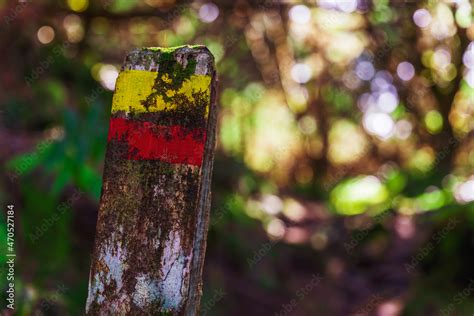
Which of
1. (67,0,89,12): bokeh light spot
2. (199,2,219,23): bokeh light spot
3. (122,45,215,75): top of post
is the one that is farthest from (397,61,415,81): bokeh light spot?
(122,45,215,75): top of post

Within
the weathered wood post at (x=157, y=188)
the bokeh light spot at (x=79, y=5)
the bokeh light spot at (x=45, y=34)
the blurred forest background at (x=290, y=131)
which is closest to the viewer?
the weathered wood post at (x=157, y=188)

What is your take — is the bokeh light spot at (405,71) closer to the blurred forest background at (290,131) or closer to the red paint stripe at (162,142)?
the blurred forest background at (290,131)

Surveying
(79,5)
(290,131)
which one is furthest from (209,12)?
(290,131)

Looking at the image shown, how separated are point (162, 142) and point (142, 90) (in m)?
0.13

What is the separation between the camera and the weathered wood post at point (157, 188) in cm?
144

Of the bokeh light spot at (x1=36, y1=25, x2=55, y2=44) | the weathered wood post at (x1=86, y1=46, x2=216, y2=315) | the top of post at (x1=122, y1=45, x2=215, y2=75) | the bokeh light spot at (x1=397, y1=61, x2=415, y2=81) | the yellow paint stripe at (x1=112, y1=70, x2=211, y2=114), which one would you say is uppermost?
the bokeh light spot at (x1=397, y1=61, x2=415, y2=81)

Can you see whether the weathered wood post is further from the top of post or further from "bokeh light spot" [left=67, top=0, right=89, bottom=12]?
"bokeh light spot" [left=67, top=0, right=89, bottom=12]

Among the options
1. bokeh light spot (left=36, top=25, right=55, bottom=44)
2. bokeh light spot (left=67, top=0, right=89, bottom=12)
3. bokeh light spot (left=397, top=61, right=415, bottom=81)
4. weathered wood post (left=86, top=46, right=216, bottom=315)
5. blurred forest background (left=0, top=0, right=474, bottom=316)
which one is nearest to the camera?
weathered wood post (left=86, top=46, right=216, bottom=315)

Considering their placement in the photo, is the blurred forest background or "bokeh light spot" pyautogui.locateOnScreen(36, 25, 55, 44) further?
"bokeh light spot" pyautogui.locateOnScreen(36, 25, 55, 44)

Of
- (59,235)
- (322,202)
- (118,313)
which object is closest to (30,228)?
(59,235)

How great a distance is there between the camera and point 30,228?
12.6 feet

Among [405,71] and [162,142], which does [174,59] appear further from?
[405,71]

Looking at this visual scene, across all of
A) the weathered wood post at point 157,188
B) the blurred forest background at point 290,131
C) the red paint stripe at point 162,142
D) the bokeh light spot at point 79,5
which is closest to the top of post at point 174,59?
the weathered wood post at point 157,188

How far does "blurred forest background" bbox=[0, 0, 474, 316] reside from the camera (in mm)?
3910
